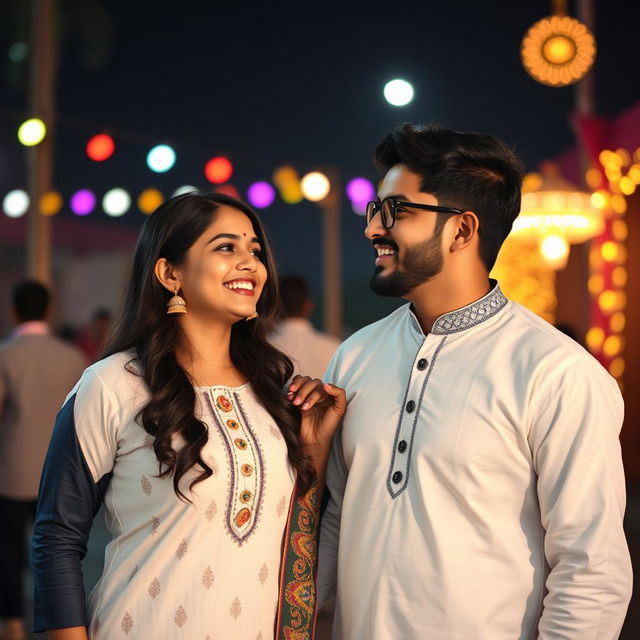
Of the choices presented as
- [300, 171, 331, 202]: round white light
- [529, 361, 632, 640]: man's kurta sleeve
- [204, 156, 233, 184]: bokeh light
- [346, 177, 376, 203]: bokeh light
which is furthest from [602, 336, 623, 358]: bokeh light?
[529, 361, 632, 640]: man's kurta sleeve

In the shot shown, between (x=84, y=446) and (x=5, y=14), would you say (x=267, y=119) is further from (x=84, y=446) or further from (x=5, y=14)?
(x=84, y=446)

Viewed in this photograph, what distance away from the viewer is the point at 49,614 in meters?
1.84

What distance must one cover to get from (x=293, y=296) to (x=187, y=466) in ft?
9.05

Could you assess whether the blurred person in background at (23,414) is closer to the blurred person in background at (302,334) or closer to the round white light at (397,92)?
the blurred person in background at (302,334)

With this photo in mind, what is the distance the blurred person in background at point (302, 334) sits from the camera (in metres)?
4.30

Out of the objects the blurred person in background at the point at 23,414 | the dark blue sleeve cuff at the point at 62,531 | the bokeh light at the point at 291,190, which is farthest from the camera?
the bokeh light at the point at 291,190

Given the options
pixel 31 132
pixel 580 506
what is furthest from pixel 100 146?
pixel 580 506

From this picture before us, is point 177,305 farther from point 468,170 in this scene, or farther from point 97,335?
point 97,335

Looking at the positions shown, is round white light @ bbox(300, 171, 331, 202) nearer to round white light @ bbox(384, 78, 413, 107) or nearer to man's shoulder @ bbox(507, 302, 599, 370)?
round white light @ bbox(384, 78, 413, 107)

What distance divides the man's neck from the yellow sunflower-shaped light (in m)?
4.06

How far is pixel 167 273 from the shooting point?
2.13 meters

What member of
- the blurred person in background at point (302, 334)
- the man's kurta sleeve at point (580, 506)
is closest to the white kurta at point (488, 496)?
the man's kurta sleeve at point (580, 506)

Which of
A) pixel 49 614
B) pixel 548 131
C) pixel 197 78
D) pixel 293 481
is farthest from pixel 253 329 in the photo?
pixel 197 78

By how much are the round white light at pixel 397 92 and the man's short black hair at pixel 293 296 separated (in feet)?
4.81
